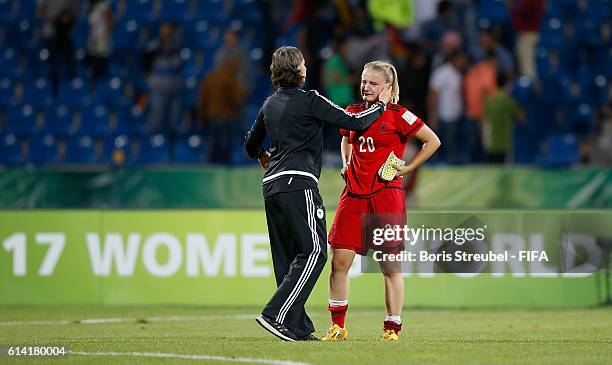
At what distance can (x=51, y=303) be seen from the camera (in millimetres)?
14875

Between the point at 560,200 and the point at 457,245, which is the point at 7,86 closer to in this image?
the point at 560,200

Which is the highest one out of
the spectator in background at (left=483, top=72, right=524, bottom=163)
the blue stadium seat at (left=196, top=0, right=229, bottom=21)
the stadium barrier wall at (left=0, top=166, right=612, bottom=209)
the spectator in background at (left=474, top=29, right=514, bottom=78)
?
the blue stadium seat at (left=196, top=0, right=229, bottom=21)

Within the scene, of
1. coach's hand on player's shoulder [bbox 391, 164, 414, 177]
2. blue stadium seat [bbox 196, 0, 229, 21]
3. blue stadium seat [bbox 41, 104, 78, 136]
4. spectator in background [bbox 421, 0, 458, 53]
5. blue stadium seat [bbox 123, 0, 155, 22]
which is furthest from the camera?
→ blue stadium seat [bbox 123, 0, 155, 22]

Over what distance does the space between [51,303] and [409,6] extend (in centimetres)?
805

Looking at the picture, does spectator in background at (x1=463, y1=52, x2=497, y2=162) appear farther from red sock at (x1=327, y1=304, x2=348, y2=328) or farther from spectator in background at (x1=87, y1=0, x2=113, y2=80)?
red sock at (x1=327, y1=304, x2=348, y2=328)

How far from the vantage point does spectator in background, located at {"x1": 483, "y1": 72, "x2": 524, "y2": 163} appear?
57.9 ft

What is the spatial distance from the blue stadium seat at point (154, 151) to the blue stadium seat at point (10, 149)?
2.19m

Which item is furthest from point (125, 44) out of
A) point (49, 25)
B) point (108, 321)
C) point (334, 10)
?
point (108, 321)

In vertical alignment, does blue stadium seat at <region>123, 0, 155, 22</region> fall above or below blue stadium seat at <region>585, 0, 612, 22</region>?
above

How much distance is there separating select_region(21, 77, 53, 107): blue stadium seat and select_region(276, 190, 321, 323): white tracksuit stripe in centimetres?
1310

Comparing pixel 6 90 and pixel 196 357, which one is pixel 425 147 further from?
pixel 6 90

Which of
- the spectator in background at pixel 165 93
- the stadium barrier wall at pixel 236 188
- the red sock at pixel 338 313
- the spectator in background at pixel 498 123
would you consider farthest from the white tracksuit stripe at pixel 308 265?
the spectator in background at pixel 165 93

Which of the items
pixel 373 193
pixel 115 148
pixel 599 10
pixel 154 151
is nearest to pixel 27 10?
pixel 115 148

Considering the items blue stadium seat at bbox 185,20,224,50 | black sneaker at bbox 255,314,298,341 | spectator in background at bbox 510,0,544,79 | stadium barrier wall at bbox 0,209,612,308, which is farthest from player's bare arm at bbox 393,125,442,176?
blue stadium seat at bbox 185,20,224,50
